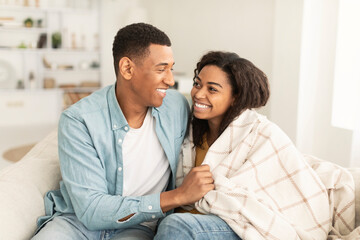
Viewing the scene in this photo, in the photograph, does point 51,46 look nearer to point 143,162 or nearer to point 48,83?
point 48,83

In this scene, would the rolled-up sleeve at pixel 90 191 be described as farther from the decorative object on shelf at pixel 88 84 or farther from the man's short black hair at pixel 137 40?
the decorative object on shelf at pixel 88 84

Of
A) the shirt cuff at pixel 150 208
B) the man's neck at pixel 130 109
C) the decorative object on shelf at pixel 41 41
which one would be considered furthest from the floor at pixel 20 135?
the shirt cuff at pixel 150 208

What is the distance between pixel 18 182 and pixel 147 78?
69 cm

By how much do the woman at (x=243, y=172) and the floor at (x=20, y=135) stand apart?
3.72m

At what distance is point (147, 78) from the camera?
1626 mm

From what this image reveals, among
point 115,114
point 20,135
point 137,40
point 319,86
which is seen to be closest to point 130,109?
point 115,114

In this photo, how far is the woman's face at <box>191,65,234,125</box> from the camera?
168 cm

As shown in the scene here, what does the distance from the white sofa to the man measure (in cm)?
6

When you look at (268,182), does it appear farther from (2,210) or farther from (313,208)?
(2,210)

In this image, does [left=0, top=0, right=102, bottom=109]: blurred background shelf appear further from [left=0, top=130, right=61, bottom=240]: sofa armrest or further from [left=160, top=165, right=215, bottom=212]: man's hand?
[left=160, top=165, right=215, bottom=212]: man's hand

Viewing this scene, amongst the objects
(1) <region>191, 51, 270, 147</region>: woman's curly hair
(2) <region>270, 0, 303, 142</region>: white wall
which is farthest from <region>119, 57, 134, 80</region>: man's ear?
(2) <region>270, 0, 303, 142</region>: white wall

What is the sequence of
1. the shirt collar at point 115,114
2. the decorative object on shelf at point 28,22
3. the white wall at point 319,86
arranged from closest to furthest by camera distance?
the shirt collar at point 115,114, the white wall at point 319,86, the decorative object on shelf at point 28,22

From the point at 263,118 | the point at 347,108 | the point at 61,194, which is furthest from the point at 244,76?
the point at 347,108

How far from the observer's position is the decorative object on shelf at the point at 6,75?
658cm
